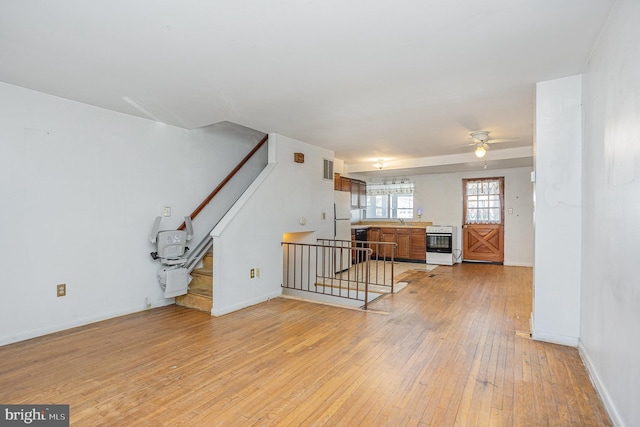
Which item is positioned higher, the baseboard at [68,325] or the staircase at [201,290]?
the staircase at [201,290]

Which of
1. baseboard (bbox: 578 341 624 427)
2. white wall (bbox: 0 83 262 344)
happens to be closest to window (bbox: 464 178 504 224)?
baseboard (bbox: 578 341 624 427)

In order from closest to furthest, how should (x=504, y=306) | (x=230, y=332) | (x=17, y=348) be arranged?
(x=17, y=348) → (x=230, y=332) → (x=504, y=306)

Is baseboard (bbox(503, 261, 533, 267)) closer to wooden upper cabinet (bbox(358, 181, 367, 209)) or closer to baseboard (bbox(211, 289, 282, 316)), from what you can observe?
wooden upper cabinet (bbox(358, 181, 367, 209))

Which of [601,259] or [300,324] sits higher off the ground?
[601,259]

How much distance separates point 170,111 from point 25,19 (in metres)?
1.77

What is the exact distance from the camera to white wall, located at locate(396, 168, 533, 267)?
7.28m

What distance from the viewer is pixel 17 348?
2893 mm

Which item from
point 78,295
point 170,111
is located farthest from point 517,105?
point 78,295

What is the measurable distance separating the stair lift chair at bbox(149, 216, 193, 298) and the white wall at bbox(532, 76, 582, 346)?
392cm

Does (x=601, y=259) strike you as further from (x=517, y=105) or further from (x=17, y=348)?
(x=17, y=348)

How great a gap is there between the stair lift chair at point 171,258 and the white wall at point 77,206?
5.5 inches

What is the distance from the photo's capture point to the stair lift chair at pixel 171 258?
400 centimetres

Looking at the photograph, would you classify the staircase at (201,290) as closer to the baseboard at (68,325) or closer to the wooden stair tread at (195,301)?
the wooden stair tread at (195,301)

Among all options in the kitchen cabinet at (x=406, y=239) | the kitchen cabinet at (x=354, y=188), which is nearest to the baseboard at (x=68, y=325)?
the kitchen cabinet at (x=354, y=188)
